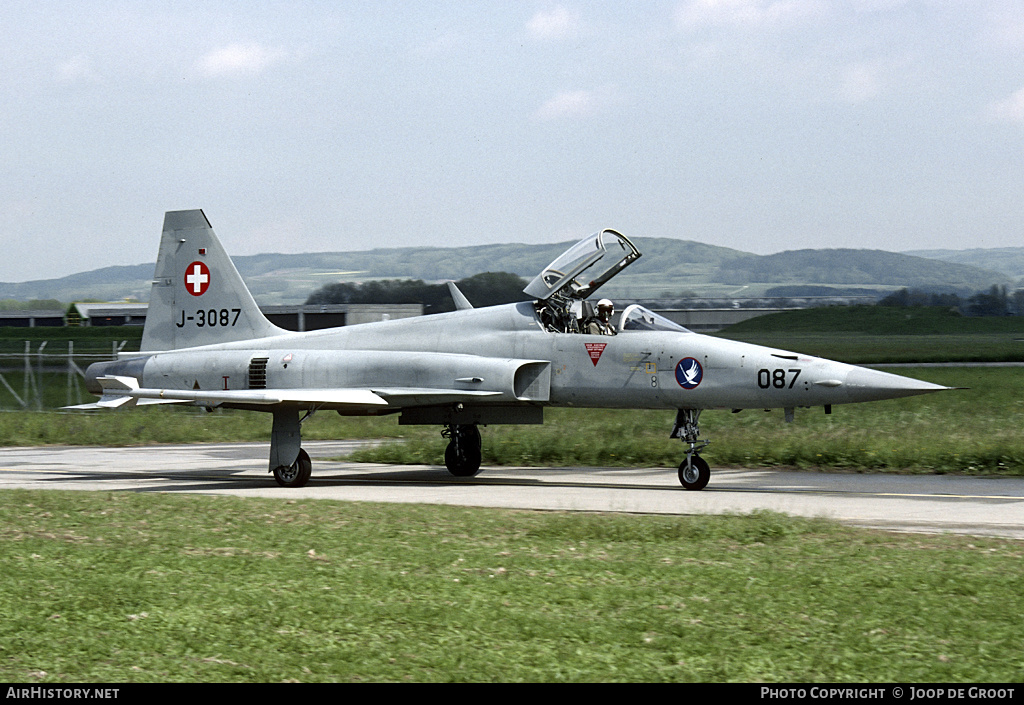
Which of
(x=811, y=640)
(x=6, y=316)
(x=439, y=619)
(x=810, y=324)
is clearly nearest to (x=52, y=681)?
(x=439, y=619)

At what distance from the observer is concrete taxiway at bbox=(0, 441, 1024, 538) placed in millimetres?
12945

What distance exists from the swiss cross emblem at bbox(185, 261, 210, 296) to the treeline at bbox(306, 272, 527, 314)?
5.89 metres

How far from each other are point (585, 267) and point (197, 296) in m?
7.15

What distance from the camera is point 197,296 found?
19.5 m

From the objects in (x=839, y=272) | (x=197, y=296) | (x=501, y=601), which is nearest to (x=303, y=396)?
(x=197, y=296)

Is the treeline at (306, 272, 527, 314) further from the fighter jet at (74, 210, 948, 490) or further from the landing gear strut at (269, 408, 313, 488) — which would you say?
the landing gear strut at (269, 408, 313, 488)

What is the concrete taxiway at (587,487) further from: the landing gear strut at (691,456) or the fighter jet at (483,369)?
the fighter jet at (483,369)

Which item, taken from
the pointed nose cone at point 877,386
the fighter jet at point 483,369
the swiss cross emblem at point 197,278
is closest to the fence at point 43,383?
the swiss cross emblem at point 197,278

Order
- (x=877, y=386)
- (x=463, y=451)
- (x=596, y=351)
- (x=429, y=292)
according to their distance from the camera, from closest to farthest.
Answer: (x=877, y=386), (x=596, y=351), (x=463, y=451), (x=429, y=292)

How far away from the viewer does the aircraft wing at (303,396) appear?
1594 cm

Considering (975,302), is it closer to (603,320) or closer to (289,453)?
(603,320)

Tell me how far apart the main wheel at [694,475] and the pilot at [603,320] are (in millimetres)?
2283

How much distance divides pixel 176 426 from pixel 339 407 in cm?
1290

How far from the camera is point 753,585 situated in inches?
311
